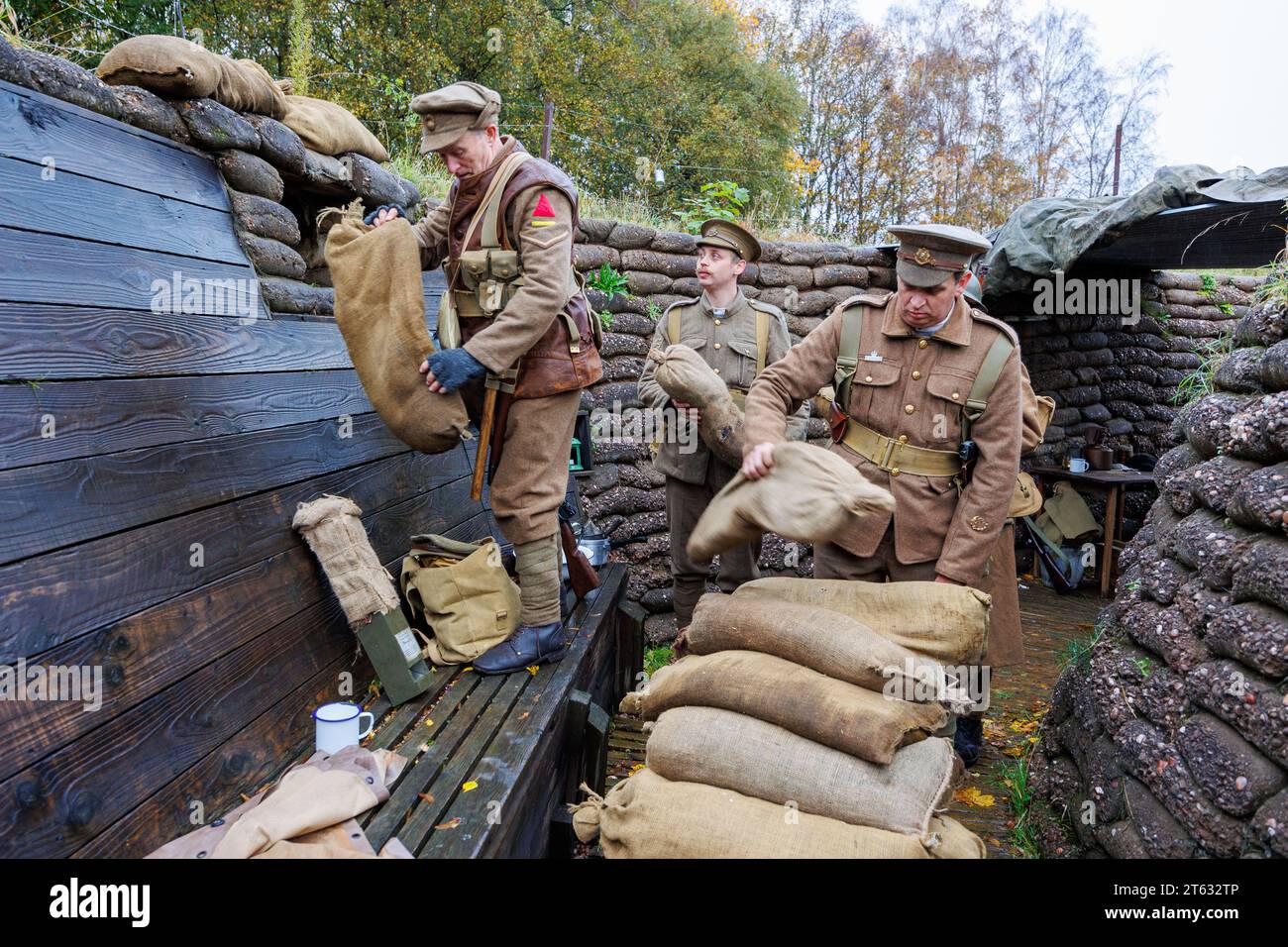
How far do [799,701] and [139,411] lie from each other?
195 cm

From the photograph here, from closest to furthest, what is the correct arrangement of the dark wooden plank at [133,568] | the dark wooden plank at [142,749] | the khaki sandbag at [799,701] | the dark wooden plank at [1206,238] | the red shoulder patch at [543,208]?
the dark wooden plank at [142,749], the dark wooden plank at [133,568], the khaki sandbag at [799,701], the red shoulder patch at [543,208], the dark wooden plank at [1206,238]

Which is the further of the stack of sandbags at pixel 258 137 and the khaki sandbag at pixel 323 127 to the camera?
the khaki sandbag at pixel 323 127

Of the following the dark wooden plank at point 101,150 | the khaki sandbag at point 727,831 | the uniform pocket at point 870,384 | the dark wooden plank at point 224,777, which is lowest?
the khaki sandbag at point 727,831

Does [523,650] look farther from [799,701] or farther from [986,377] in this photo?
[986,377]

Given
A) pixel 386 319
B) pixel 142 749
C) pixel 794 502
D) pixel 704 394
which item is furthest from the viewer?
pixel 704 394

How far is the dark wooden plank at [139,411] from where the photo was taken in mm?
1845

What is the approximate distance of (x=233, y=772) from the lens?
211cm

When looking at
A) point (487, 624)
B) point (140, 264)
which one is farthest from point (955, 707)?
point (140, 264)

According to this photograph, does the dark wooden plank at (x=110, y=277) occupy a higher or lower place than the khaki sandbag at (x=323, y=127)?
lower

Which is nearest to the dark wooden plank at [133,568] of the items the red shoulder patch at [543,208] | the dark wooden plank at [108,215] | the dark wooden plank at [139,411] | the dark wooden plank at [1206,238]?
the dark wooden plank at [139,411]

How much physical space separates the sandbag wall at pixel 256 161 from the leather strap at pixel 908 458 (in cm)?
239

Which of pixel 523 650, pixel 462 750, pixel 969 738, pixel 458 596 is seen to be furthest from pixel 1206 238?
pixel 462 750

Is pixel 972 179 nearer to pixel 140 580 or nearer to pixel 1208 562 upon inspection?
pixel 1208 562

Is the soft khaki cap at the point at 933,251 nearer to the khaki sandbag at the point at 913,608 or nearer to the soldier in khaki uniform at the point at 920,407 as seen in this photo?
the soldier in khaki uniform at the point at 920,407
